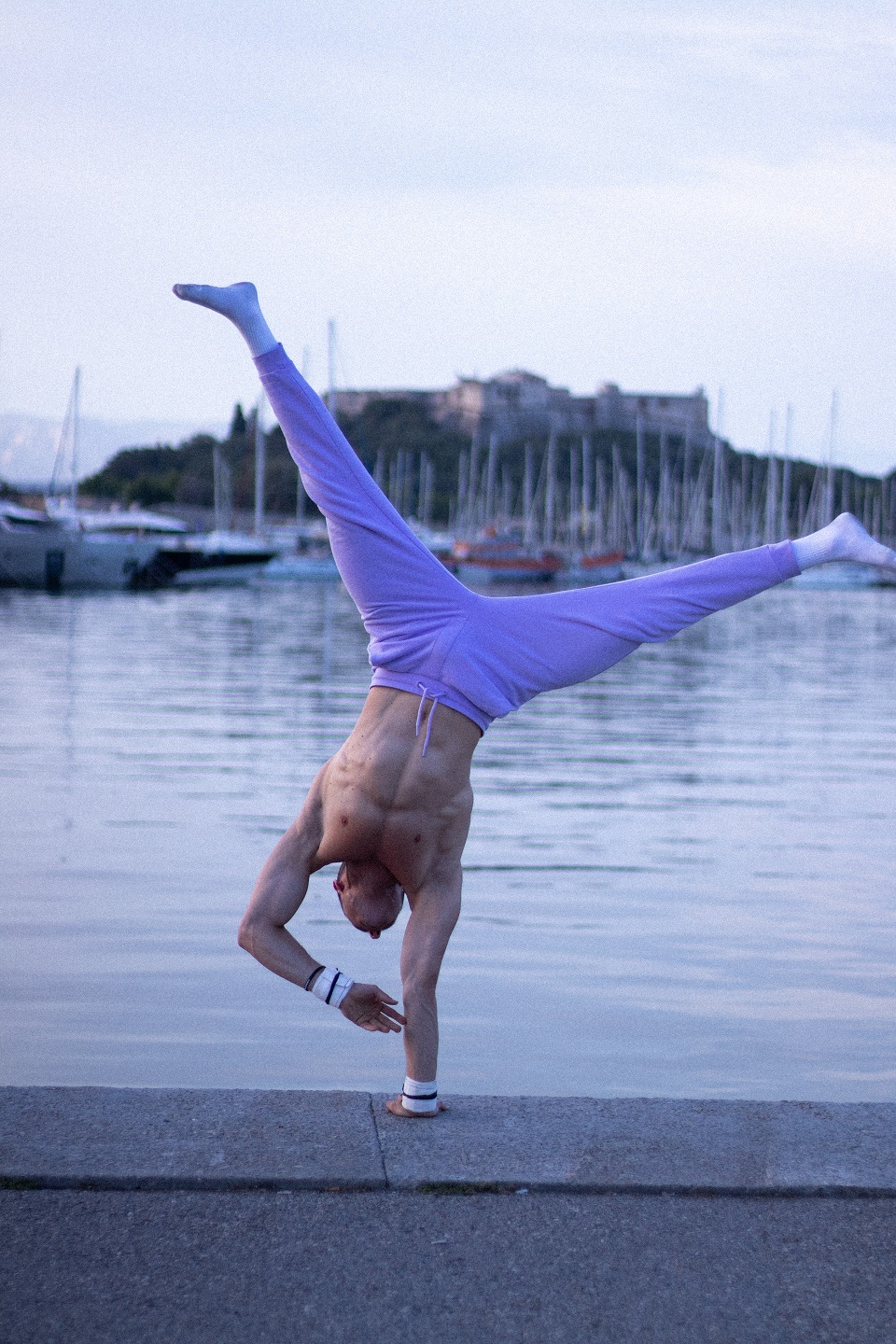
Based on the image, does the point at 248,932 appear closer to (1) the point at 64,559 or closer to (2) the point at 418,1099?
(2) the point at 418,1099

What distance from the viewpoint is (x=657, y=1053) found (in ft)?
23.4

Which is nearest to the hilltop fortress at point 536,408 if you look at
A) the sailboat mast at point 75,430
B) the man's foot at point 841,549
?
the sailboat mast at point 75,430

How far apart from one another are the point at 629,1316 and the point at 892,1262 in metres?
0.62

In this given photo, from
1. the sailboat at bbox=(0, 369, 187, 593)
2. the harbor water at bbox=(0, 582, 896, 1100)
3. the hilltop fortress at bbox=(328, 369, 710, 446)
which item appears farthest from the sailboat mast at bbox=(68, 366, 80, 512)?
the hilltop fortress at bbox=(328, 369, 710, 446)

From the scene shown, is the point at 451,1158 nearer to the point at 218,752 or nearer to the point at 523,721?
the point at 218,752

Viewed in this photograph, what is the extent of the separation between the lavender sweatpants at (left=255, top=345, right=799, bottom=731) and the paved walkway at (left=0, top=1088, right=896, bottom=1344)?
1.13 meters

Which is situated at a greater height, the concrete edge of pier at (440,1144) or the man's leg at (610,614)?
the man's leg at (610,614)

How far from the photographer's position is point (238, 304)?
4.68 metres

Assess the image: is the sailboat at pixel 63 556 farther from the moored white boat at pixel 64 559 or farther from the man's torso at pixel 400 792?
the man's torso at pixel 400 792

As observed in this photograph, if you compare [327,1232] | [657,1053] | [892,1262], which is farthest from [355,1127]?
[657,1053]

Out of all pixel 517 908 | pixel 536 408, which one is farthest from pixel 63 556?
pixel 536 408

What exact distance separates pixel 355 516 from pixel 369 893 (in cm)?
99

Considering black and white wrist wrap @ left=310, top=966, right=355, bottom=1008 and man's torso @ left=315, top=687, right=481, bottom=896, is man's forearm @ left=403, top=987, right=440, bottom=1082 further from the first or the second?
man's torso @ left=315, top=687, right=481, bottom=896

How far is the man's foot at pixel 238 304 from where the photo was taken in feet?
15.3
